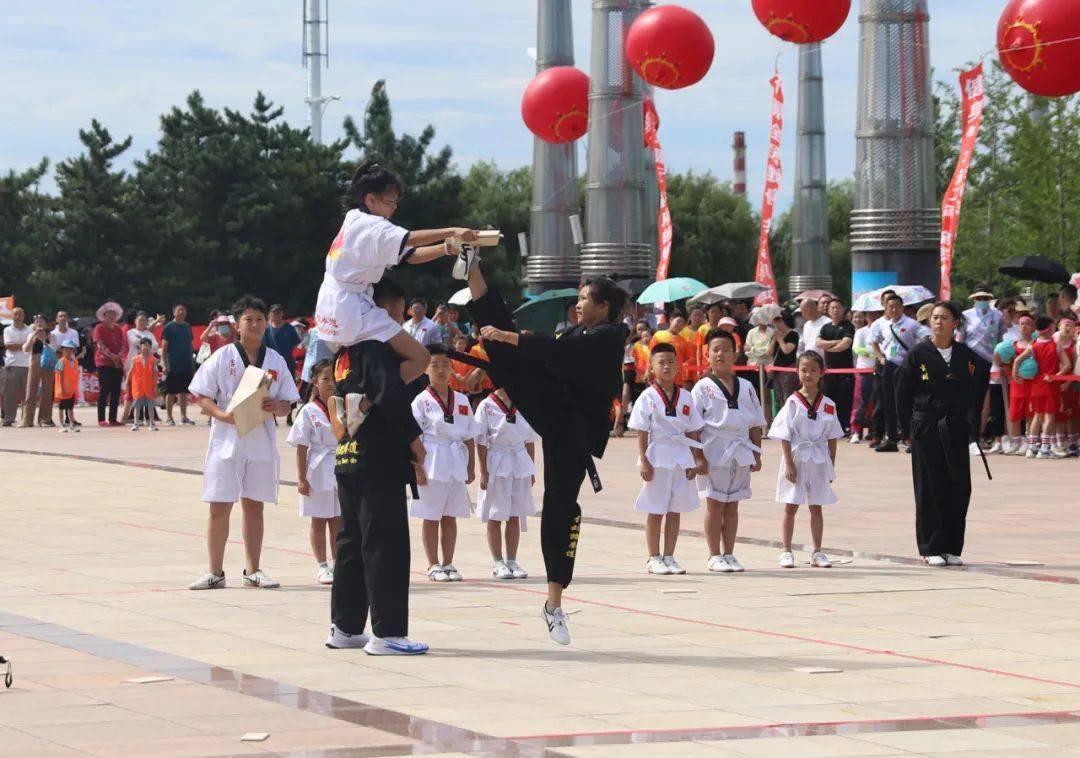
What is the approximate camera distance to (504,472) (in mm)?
12805

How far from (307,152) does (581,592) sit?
4853 cm

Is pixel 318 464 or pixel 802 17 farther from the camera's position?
pixel 802 17

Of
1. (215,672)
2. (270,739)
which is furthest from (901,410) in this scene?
(270,739)

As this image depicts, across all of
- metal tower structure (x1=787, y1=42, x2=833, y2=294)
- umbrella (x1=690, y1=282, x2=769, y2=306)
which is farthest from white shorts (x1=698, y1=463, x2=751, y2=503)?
metal tower structure (x1=787, y1=42, x2=833, y2=294)

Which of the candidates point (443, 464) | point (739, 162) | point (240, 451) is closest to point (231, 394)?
point (240, 451)

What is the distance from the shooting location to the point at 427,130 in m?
61.9

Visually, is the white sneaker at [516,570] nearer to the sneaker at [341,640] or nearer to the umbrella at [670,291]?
the sneaker at [341,640]

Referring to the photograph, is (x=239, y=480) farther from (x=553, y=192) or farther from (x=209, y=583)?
(x=553, y=192)

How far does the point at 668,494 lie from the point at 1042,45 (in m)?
9.04

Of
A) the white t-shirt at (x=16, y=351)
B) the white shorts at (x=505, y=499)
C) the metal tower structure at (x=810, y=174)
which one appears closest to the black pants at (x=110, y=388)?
the white t-shirt at (x=16, y=351)

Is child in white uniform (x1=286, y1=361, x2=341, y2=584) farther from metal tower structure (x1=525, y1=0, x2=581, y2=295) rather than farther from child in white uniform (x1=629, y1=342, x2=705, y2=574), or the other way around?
metal tower structure (x1=525, y1=0, x2=581, y2=295)

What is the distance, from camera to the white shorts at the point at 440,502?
1231cm

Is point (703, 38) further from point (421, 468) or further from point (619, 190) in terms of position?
point (421, 468)

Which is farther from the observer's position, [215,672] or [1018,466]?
[1018,466]
